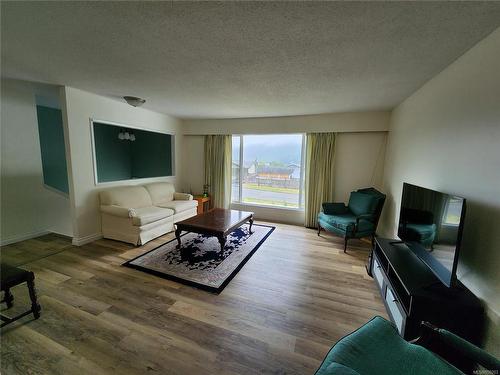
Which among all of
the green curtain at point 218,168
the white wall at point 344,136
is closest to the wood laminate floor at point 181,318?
the white wall at point 344,136

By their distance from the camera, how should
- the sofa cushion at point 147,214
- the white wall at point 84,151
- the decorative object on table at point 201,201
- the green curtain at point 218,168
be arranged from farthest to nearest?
the green curtain at point 218,168
the decorative object on table at point 201,201
the sofa cushion at point 147,214
the white wall at point 84,151

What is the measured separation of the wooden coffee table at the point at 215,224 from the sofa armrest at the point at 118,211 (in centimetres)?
77

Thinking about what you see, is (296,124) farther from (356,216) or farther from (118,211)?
(118,211)

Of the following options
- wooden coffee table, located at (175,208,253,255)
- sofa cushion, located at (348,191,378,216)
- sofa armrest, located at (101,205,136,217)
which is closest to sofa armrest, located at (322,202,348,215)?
sofa cushion, located at (348,191,378,216)

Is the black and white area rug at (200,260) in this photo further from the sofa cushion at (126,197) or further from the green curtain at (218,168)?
the green curtain at (218,168)

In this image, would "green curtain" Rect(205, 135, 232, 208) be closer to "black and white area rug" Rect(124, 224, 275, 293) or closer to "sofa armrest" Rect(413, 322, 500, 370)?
"black and white area rug" Rect(124, 224, 275, 293)

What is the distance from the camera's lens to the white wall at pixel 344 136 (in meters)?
3.91

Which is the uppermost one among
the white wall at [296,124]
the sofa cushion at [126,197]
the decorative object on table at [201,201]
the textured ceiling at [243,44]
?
the textured ceiling at [243,44]

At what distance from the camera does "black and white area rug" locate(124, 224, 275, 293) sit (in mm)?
2398

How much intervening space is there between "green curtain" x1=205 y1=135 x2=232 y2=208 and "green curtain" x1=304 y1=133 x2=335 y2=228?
1898 mm

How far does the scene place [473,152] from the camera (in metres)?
1.59

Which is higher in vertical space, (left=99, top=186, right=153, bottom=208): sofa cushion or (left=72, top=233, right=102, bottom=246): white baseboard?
(left=99, top=186, right=153, bottom=208): sofa cushion

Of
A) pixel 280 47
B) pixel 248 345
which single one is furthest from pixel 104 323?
pixel 280 47

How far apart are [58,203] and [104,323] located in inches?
116
